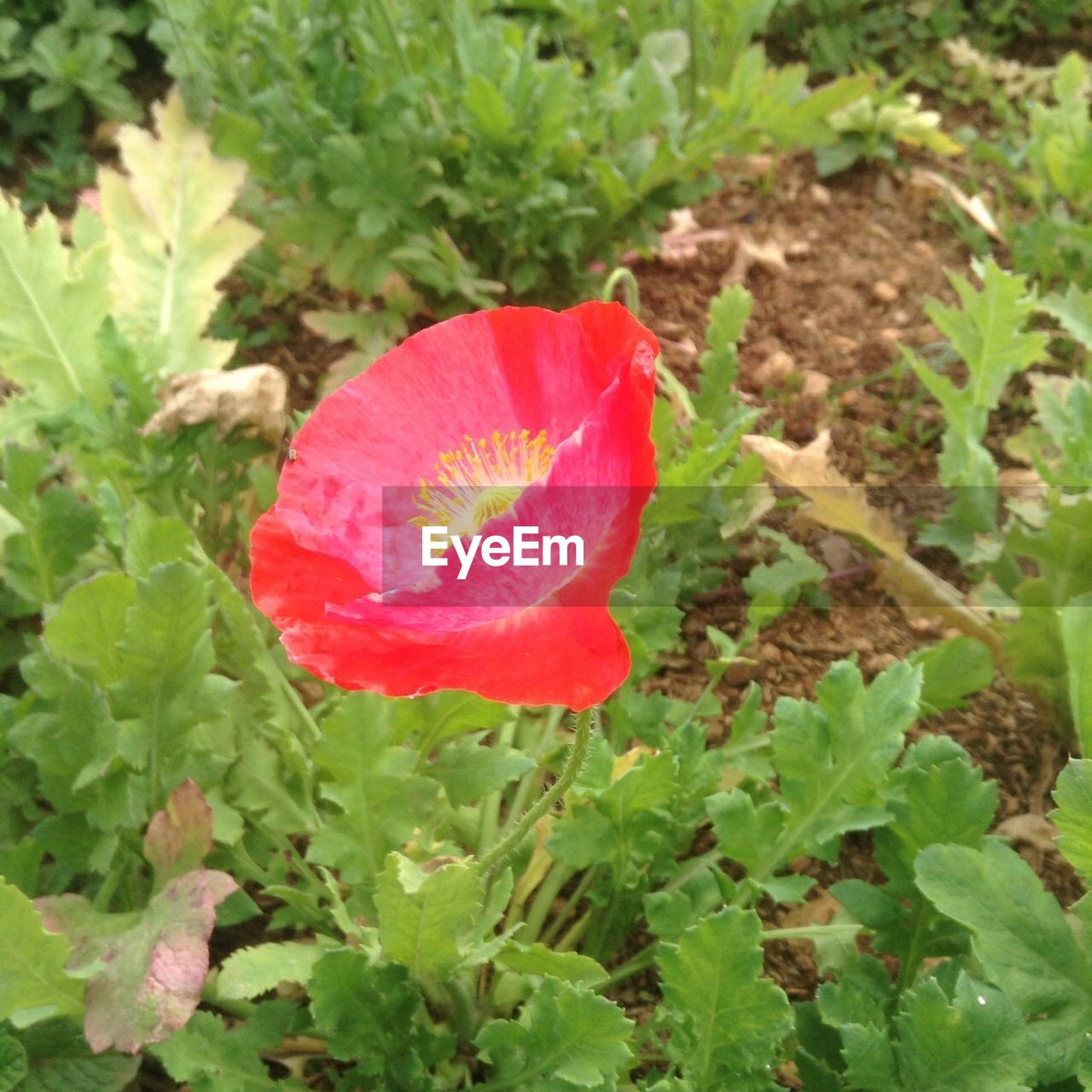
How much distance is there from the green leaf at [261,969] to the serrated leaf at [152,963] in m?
0.03

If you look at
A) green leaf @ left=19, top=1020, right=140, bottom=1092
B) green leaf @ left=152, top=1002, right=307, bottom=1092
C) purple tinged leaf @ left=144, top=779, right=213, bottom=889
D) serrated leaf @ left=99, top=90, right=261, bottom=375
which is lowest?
green leaf @ left=19, top=1020, right=140, bottom=1092

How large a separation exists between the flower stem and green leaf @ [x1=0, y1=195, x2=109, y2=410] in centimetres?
→ 97

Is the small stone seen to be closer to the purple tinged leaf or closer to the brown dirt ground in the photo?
the brown dirt ground

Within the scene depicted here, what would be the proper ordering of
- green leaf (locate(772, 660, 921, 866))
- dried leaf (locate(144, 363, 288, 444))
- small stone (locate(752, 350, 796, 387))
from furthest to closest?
1. small stone (locate(752, 350, 796, 387))
2. dried leaf (locate(144, 363, 288, 444))
3. green leaf (locate(772, 660, 921, 866))

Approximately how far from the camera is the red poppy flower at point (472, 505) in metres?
0.76

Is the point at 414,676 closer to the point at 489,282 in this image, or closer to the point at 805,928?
the point at 805,928

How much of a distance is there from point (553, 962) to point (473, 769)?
0.25 meters

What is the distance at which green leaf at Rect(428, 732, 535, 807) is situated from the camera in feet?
3.95

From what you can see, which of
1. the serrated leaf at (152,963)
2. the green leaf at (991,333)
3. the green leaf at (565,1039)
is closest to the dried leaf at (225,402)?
the serrated leaf at (152,963)

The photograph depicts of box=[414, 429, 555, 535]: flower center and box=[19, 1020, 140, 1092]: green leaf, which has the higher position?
box=[414, 429, 555, 535]: flower center

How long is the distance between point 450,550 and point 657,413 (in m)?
0.66

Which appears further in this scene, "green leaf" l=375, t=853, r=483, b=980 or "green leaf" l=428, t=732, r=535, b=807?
"green leaf" l=428, t=732, r=535, b=807

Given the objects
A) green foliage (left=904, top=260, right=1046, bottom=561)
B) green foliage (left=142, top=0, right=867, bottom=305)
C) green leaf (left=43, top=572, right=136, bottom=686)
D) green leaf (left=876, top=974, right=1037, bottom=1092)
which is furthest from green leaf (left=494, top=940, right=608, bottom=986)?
green foliage (left=142, top=0, right=867, bottom=305)

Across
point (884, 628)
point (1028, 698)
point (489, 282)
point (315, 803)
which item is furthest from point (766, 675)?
point (489, 282)
